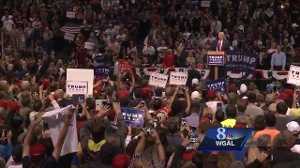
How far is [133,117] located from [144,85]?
18.5ft

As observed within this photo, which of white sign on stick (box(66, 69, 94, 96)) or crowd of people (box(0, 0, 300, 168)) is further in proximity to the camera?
white sign on stick (box(66, 69, 94, 96))

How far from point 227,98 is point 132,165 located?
203 inches

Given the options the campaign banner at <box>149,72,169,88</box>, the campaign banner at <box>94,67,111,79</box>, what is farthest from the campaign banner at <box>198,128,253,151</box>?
the campaign banner at <box>94,67,111,79</box>

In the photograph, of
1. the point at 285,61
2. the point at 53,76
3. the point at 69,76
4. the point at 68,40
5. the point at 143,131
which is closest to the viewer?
the point at 143,131

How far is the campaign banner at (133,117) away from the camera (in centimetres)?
1018

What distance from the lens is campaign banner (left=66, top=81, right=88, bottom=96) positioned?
12531mm

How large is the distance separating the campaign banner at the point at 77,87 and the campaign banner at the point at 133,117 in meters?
2.29

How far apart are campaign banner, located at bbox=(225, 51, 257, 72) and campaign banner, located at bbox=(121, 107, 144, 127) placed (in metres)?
8.57

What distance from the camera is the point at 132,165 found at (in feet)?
25.8

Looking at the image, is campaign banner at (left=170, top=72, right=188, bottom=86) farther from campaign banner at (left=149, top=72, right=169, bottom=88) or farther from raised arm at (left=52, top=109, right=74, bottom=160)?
raised arm at (left=52, top=109, right=74, bottom=160)

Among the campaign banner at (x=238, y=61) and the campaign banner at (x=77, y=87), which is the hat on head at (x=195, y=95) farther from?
the campaign banner at (x=238, y=61)

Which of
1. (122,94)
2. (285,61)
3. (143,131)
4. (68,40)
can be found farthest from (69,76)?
(68,40)

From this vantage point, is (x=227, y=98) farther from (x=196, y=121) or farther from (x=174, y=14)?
(x=174, y=14)

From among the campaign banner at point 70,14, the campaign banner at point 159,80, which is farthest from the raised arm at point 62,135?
the campaign banner at point 70,14
